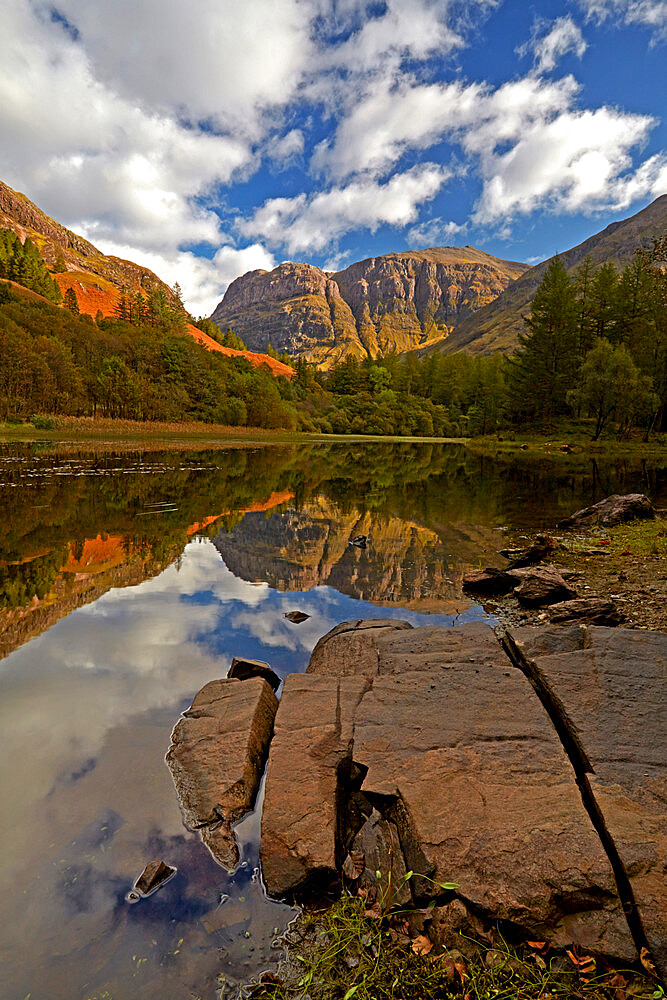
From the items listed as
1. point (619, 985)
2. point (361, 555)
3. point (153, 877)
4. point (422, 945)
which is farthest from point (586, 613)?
point (153, 877)

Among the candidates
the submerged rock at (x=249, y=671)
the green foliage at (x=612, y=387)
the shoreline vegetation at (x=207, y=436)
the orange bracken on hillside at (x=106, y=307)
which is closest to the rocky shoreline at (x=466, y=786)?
the submerged rock at (x=249, y=671)

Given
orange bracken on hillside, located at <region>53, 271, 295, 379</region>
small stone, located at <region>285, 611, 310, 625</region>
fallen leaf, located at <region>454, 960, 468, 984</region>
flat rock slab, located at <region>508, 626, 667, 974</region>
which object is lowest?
small stone, located at <region>285, 611, 310, 625</region>

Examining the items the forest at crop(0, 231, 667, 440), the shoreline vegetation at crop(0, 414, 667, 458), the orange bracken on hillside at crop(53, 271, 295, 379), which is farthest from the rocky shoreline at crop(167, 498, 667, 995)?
the orange bracken on hillside at crop(53, 271, 295, 379)

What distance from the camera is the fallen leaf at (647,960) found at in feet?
7.12

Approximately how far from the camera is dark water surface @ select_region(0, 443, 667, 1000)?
2568 mm

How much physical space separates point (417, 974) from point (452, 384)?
118 meters

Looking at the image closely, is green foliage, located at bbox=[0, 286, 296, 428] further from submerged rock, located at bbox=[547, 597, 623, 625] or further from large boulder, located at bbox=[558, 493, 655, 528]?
submerged rock, located at bbox=[547, 597, 623, 625]

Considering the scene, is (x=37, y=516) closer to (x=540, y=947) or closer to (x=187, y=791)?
(x=187, y=791)

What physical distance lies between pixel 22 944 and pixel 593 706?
165 inches

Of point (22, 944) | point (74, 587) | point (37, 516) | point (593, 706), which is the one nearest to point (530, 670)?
point (593, 706)

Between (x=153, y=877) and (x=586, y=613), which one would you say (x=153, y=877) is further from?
(x=586, y=613)

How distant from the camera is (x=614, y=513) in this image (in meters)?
14.0

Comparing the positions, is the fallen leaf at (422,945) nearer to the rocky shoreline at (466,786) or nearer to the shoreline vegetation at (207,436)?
the rocky shoreline at (466,786)

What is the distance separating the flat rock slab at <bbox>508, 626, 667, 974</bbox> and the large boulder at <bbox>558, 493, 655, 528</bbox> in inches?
405
